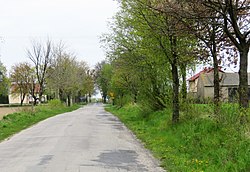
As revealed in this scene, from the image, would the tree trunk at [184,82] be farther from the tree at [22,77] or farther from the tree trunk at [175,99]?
the tree at [22,77]

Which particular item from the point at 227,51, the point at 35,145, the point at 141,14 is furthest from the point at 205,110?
the point at 35,145

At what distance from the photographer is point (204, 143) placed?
11.0 metres

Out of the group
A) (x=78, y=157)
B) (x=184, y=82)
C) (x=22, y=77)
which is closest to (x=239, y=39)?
(x=78, y=157)

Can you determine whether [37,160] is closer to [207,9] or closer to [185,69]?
[207,9]

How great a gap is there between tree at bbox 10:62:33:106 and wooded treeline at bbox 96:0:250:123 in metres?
71.8

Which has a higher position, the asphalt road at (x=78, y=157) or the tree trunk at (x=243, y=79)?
the tree trunk at (x=243, y=79)

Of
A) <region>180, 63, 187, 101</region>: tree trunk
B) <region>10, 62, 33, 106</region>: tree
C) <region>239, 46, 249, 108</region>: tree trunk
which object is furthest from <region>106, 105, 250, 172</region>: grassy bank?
<region>10, 62, 33, 106</region>: tree

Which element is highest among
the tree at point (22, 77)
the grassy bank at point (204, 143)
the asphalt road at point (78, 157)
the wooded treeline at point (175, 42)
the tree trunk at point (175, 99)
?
the tree at point (22, 77)

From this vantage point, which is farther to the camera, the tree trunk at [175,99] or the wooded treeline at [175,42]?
the tree trunk at [175,99]

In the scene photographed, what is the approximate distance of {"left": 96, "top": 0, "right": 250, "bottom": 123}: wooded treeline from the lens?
11.4m

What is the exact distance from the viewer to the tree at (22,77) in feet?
314

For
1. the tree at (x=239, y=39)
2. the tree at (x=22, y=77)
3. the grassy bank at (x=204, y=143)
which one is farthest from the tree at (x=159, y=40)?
the tree at (x=22, y=77)

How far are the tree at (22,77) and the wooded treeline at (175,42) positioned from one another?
71.8m

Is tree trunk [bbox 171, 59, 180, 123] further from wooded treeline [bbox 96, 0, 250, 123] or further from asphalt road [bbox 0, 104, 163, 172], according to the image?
asphalt road [bbox 0, 104, 163, 172]
